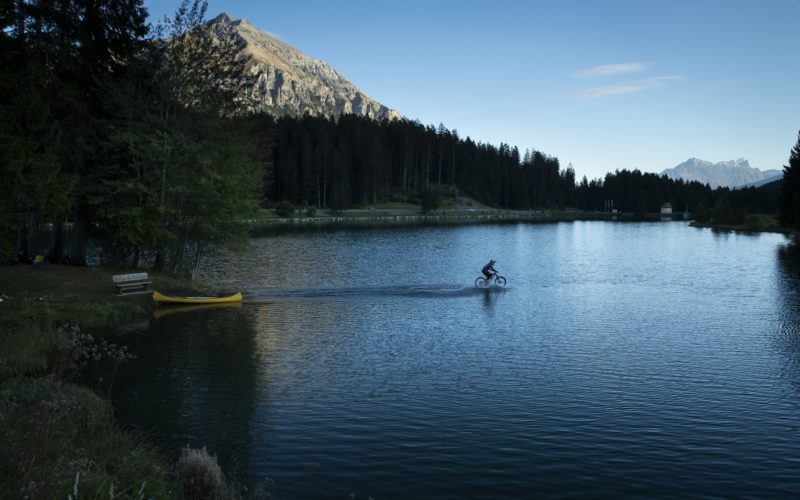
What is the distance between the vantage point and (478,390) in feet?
67.9

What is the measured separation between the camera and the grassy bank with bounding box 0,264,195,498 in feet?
29.1

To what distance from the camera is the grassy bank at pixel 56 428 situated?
349 inches

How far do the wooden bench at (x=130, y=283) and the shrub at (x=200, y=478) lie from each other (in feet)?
84.5

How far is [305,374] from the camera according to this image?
22203 millimetres

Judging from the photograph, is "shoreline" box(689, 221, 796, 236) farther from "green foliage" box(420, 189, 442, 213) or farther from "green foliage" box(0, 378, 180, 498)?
"green foliage" box(0, 378, 180, 498)

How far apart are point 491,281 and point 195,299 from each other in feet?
77.6

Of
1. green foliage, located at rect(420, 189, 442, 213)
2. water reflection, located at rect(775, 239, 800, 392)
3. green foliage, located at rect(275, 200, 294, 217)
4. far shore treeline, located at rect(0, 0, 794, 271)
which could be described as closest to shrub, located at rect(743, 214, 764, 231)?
water reflection, located at rect(775, 239, 800, 392)

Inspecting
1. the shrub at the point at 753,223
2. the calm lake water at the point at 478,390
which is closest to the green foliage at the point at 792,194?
the shrub at the point at 753,223

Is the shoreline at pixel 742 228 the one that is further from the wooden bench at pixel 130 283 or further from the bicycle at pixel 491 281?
the wooden bench at pixel 130 283

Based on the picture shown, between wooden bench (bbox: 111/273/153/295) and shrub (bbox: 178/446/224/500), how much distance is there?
25745 millimetres

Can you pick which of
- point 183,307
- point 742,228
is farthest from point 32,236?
point 742,228

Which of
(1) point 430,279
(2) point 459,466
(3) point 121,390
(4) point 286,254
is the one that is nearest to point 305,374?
(3) point 121,390

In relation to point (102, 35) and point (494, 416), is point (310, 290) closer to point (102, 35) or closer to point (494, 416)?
point (102, 35)

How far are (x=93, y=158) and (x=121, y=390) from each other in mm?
24134
